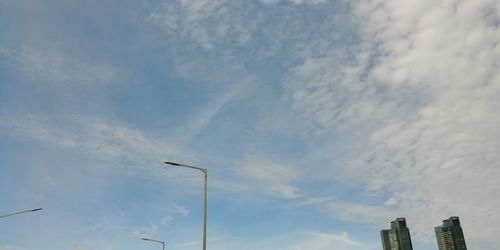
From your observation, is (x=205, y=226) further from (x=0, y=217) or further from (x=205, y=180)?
(x=0, y=217)

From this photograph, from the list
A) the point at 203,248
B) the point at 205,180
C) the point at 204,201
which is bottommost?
the point at 203,248

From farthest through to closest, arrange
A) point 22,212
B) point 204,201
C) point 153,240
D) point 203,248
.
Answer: point 153,240 < point 22,212 < point 204,201 < point 203,248

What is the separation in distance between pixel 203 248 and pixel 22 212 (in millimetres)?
24328

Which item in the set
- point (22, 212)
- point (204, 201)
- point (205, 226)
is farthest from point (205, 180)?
point (22, 212)

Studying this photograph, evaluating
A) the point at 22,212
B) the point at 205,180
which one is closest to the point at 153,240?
the point at 22,212

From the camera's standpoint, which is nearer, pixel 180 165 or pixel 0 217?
pixel 180 165

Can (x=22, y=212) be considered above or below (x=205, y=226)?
above

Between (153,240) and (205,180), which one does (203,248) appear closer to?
(205,180)

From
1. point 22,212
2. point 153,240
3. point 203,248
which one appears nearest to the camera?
point 203,248

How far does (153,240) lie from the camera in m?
48.3

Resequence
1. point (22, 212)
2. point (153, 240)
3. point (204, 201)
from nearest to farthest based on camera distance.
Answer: point (204, 201)
point (22, 212)
point (153, 240)

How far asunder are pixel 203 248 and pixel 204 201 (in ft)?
12.7

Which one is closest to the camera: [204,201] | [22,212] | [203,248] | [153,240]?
[203,248]

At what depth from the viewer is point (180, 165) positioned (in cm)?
2806
